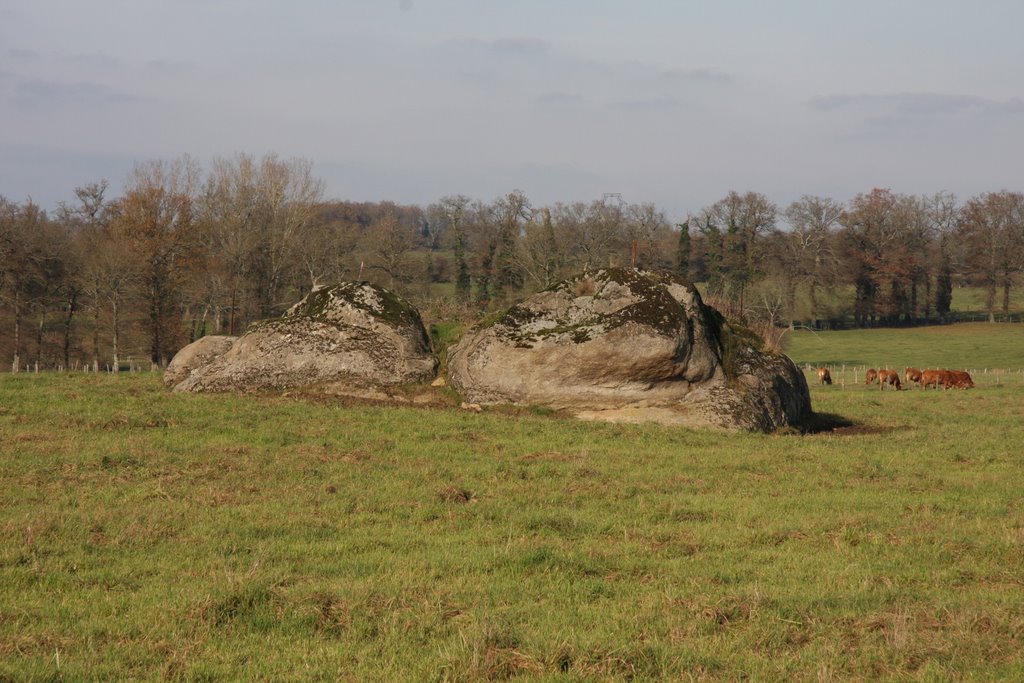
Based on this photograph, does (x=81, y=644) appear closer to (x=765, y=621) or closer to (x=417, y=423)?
(x=765, y=621)

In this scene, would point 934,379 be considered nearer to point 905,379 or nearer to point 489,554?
point 905,379

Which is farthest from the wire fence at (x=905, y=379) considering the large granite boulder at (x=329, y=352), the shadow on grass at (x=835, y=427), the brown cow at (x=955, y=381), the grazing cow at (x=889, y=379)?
the large granite boulder at (x=329, y=352)

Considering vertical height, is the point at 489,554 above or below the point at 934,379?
above

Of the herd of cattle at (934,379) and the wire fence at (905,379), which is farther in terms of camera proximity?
the wire fence at (905,379)

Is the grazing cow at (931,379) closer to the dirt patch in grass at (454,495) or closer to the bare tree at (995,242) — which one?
the dirt patch in grass at (454,495)

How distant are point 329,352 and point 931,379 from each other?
106 ft

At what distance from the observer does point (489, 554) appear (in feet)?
29.0

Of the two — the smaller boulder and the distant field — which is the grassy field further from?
the distant field

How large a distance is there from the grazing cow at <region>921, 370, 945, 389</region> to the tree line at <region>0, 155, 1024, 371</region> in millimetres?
9729

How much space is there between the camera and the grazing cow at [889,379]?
4390cm

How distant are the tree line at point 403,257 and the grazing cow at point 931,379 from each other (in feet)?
31.9

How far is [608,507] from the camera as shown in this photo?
1143 centimetres

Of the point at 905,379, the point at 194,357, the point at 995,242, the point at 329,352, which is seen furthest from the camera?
the point at 995,242

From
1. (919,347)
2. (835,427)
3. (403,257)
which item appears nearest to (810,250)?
(919,347)
